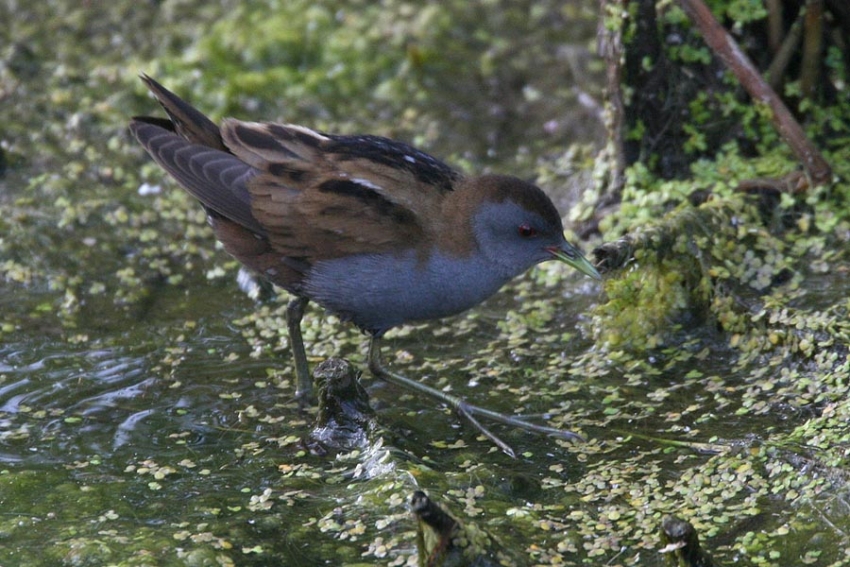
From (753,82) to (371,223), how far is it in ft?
7.00

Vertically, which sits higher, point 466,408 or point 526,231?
point 526,231

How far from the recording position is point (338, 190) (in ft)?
15.1

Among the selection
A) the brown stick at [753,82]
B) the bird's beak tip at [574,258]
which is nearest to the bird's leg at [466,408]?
the bird's beak tip at [574,258]

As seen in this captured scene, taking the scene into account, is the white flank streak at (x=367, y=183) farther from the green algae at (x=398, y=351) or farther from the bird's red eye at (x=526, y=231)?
the green algae at (x=398, y=351)

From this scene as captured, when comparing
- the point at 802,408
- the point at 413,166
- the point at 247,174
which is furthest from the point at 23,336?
the point at 802,408

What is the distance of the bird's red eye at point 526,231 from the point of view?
4.68 metres

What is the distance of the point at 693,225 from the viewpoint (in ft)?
17.5

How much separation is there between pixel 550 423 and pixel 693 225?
1.32m

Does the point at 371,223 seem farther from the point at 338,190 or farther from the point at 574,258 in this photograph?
the point at 574,258

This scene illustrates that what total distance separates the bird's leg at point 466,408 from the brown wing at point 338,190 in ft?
1.90

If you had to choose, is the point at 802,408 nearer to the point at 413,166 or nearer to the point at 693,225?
the point at 693,225

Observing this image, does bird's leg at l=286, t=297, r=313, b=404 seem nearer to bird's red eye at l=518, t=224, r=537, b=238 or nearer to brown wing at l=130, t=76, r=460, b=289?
brown wing at l=130, t=76, r=460, b=289

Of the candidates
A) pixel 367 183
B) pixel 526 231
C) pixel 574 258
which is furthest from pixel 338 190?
pixel 574 258

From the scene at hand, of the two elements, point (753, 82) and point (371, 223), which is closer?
point (371, 223)
